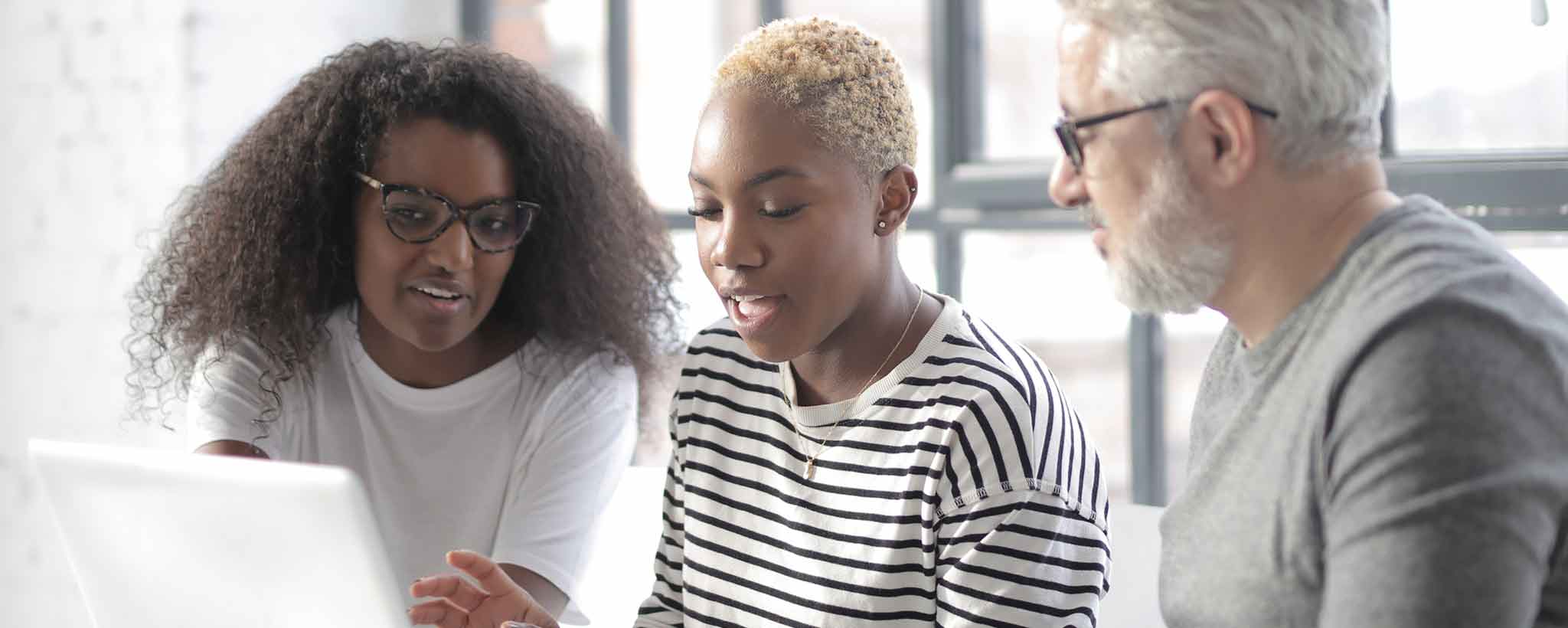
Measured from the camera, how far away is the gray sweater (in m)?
0.86

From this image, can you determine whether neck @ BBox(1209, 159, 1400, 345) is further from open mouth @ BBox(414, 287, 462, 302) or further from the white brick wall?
the white brick wall

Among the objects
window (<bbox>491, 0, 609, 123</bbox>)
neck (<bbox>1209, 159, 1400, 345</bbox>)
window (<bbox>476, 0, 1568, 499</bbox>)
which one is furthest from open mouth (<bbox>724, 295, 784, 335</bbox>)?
window (<bbox>491, 0, 609, 123</bbox>)

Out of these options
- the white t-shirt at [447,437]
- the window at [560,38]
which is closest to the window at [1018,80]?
the window at [560,38]

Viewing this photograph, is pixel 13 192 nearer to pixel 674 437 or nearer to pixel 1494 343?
pixel 674 437

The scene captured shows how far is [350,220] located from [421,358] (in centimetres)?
18

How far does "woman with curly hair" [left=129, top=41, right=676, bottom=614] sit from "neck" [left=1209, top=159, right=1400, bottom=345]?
0.91 meters

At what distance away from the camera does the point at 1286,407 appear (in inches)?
40.3

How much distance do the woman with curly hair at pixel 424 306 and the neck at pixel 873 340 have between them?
435mm

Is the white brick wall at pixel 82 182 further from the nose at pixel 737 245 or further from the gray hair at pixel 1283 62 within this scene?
the gray hair at pixel 1283 62

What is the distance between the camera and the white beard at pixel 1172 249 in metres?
1.05

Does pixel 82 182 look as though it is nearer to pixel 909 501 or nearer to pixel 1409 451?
pixel 909 501

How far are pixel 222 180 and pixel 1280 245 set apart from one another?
52.0 inches

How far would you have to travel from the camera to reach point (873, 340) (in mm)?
1411

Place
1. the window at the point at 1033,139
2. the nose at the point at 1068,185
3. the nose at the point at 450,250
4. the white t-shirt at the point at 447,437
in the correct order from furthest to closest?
the window at the point at 1033,139 < the white t-shirt at the point at 447,437 < the nose at the point at 450,250 < the nose at the point at 1068,185
